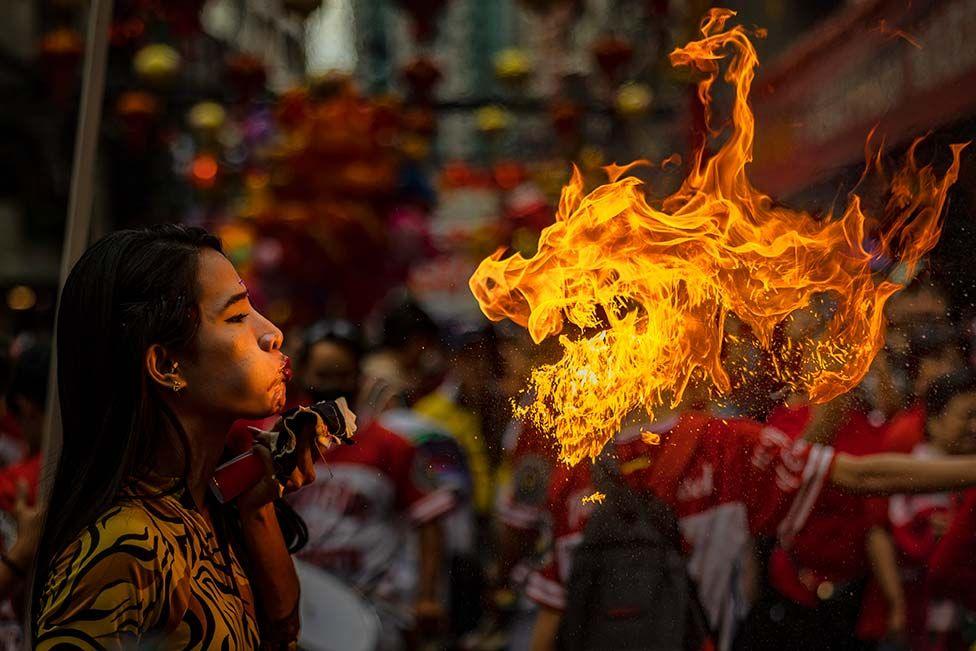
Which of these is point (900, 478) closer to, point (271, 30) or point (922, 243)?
point (922, 243)

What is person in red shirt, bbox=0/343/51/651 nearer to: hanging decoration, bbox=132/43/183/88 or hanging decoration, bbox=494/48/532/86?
hanging decoration, bbox=132/43/183/88

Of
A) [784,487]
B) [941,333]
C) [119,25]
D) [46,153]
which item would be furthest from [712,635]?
[46,153]

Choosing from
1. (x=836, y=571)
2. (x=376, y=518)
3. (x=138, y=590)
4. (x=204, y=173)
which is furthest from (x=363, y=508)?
(x=204, y=173)

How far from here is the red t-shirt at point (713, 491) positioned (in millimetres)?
2826

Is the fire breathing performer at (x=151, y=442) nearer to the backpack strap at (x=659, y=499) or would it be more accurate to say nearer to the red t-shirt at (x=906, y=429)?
the backpack strap at (x=659, y=499)

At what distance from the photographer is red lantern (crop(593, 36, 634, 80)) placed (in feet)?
30.0

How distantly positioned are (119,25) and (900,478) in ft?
24.4

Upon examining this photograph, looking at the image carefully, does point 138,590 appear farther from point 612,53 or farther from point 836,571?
point 612,53

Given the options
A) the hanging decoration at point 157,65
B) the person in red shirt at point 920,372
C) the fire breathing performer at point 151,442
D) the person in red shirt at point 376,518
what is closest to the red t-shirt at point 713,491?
the person in red shirt at point 920,372

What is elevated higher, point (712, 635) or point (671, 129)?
point (671, 129)

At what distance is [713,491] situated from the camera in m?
2.97

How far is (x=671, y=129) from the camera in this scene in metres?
7.92

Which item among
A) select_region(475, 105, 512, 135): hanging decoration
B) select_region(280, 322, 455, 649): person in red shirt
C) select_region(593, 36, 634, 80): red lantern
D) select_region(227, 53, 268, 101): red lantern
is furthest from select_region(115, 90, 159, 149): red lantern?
select_region(280, 322, 455, 649): person in red shirt

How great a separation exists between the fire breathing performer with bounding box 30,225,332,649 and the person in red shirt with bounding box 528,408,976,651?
2.78 ft
